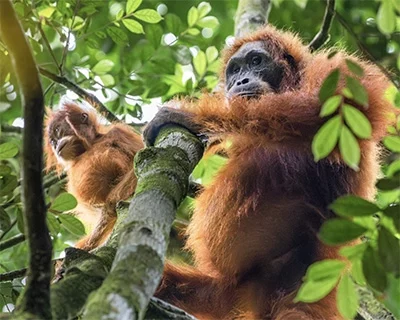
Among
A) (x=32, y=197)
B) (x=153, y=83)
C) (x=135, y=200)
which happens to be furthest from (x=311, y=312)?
(x=153, y=83)

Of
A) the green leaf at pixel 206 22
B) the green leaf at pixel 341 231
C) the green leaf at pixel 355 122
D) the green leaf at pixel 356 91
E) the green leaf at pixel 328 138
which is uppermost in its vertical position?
the green leaf at pixel 356 91

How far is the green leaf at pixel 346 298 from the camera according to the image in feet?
7.22

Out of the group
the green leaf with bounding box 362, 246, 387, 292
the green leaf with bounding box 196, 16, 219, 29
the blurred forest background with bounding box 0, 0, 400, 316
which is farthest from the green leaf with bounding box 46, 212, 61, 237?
the green leaf with bounding box 196, 16, 219, 29

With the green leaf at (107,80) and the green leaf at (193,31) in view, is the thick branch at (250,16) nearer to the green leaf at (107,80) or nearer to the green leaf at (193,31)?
the green leaf at (193,31)

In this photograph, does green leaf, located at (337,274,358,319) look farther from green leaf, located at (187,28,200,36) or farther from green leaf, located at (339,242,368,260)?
green leaf, located at (187,28,200,36)

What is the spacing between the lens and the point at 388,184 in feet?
7.18

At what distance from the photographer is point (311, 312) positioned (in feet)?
11.7

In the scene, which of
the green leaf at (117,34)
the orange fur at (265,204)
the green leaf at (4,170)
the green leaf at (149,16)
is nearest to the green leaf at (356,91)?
the orange fur at (265,204)

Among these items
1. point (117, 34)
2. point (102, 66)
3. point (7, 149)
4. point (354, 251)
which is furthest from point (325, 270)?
point (102, 66)

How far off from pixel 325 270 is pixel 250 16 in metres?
3.92

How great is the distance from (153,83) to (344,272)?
368 centimetres

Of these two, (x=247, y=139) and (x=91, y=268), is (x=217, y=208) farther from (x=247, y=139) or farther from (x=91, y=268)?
(x=91, y=268)

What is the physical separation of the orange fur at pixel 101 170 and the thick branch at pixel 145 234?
201cm

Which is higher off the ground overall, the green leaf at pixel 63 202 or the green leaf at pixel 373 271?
the green leaf at pixel 373 271
